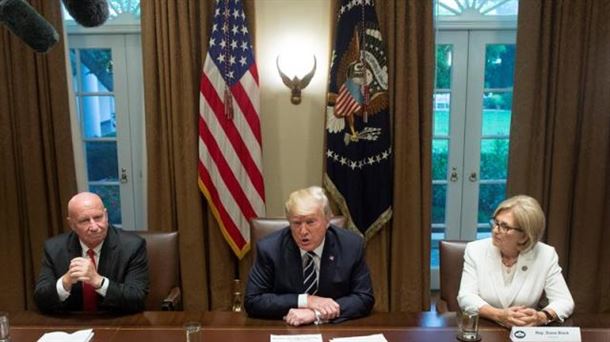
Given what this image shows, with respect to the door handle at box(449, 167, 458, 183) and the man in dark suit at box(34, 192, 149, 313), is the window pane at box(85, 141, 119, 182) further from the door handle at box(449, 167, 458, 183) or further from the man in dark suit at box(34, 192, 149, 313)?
the door handle at box(449, 167, 458, 183)

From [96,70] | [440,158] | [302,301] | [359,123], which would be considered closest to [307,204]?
[302,301]

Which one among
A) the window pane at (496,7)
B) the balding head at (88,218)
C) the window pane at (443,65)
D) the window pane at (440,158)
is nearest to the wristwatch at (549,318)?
the balding head at (88,218)

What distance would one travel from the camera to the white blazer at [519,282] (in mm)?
1880

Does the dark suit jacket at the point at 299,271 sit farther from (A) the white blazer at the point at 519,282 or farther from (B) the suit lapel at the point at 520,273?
(B) the suit lapel at the point at 520,273

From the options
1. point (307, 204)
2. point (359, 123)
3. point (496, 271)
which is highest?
point (359, 123)

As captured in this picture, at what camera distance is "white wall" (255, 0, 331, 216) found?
10.5ft

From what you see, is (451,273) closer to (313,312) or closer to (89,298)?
(313,312)

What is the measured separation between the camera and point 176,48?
3.06 meters

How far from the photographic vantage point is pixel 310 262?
6.47ft

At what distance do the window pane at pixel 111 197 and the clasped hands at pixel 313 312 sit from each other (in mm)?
2308

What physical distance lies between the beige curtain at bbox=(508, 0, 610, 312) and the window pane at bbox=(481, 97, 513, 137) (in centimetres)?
36

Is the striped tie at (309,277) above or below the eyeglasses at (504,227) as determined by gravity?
below

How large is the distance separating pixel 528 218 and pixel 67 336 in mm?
1719

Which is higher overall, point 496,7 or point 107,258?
point 496,7
